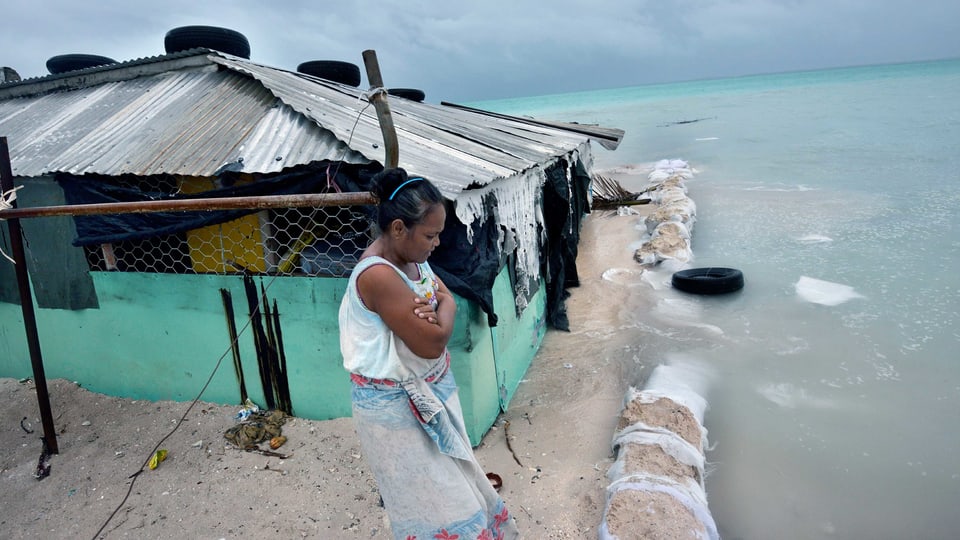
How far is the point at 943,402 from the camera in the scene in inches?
180

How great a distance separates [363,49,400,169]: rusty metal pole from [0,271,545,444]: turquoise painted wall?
1.28 meters

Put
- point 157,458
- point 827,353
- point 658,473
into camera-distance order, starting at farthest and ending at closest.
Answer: point 827,353 < point 157,458 < point 658,473

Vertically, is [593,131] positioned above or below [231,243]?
above

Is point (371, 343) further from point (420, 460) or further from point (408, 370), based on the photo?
point (420, 460)

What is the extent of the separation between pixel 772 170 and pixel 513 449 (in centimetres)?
1747

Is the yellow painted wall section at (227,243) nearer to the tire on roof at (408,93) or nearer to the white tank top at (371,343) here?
the white tank top at (371,343)

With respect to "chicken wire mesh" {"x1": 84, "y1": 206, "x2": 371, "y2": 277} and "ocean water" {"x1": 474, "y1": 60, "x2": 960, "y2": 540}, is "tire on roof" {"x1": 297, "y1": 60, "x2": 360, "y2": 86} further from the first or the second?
"ocean water" {"x1": 474, "y1": 60, "x2": 960, "y2": 540}

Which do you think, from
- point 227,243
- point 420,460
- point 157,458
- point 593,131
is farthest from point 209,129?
point 593,131

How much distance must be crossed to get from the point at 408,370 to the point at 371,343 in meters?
0.16

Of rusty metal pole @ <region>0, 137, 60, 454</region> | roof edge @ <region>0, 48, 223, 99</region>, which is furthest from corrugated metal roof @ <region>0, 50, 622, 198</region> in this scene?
rusty metal pole @ <region>0, 137, 60, 454</region>

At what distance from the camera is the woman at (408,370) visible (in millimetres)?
Result: 1744

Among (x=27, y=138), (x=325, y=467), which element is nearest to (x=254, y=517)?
(x=325, y=467)

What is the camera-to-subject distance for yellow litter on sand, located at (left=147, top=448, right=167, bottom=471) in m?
3.67

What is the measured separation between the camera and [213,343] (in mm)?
4023
